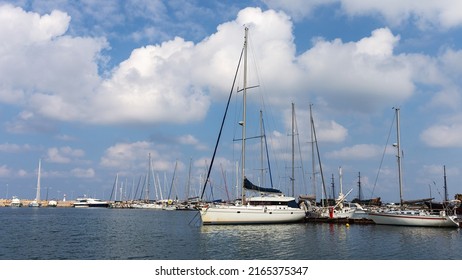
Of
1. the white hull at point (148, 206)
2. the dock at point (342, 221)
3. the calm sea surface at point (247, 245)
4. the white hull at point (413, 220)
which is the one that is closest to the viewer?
the calm sea surface at point (247, 245)

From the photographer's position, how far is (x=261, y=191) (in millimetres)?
54750

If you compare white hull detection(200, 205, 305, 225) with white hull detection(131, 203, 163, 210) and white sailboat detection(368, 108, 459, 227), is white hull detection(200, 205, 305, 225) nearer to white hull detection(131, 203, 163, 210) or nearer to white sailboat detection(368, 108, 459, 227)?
white sailboat detection(368, 108, 459, 227)

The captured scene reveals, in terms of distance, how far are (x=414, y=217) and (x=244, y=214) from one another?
21.7m

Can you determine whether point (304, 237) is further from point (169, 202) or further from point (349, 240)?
point (169, 202)

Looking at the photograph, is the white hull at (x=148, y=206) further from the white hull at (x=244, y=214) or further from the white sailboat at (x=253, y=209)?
the white hull at (x=244, y=214)

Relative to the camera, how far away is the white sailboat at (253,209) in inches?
1960

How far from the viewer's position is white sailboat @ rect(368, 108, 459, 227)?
5178 centimetres

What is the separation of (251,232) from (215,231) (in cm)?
376

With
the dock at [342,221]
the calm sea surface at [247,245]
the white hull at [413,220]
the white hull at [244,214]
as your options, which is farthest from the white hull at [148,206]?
the calm sea surface at [247,245]

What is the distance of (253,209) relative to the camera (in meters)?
51.0

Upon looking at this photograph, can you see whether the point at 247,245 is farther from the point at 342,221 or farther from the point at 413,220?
the point at 413,220

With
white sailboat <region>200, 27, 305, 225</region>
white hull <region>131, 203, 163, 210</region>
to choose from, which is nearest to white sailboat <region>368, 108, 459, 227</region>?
white sailboat <region>200, 27, 305, 225</region>

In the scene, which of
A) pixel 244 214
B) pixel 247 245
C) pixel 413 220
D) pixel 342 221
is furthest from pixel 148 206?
pixel 247 245
